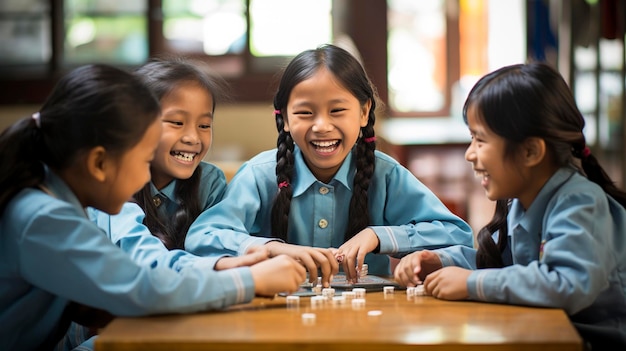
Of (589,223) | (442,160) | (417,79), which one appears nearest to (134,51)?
(442,160)

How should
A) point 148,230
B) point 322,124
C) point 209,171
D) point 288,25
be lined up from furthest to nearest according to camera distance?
point 288,25
point 209,171
point 322,124
point 148,230

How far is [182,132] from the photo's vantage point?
2344mm

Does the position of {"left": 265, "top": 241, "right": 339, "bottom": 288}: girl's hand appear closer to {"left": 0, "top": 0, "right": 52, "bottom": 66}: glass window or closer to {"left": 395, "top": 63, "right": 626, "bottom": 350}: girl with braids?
{"left": 395, "top": 63, "right": 626, "bottom": 350}: girl with braids

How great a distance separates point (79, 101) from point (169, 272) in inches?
14.2

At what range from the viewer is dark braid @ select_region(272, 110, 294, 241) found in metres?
2.31

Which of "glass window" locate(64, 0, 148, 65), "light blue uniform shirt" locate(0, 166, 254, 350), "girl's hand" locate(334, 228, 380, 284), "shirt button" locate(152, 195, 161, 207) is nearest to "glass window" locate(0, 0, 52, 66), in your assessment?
"glass window" locate(64, 0, 148, 65)

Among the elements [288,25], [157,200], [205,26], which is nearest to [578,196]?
[157,200]

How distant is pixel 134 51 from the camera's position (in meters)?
7.55

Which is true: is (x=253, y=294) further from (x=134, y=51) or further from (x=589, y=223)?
(x=134, y=51)

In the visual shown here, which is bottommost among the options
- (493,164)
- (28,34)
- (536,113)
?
(493,164)

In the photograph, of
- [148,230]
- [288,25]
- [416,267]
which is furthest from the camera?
[288,25]

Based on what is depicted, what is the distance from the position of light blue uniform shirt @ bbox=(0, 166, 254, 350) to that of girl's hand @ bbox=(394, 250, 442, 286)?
→ 40 cm

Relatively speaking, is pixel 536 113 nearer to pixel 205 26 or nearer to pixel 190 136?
pixel 190 136

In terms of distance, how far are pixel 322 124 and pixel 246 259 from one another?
0.50m
